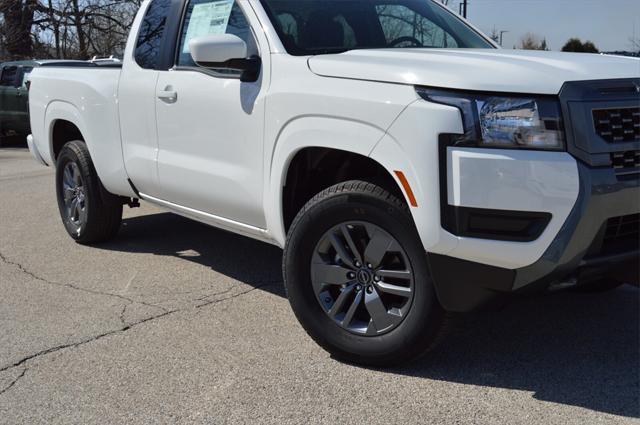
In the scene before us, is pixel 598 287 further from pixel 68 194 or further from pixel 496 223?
pixel 68 194

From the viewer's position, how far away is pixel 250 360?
366 cm

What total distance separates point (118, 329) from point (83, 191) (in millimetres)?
2077

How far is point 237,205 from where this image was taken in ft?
13.8

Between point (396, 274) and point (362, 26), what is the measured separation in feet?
5.36

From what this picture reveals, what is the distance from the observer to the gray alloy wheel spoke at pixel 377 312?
3.45m

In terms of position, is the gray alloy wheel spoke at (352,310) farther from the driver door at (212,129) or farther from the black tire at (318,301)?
the driver door at (212,129)

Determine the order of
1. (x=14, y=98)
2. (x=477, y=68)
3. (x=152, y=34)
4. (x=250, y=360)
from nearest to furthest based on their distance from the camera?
(x=477, y=68), (x=250, y=360), (x=152, y=34), (x=14, y=98)

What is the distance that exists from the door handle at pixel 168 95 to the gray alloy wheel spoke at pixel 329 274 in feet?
4.97

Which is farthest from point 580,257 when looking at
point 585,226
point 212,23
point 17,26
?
point 17,26

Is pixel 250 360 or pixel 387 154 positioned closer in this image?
pixel 387 154

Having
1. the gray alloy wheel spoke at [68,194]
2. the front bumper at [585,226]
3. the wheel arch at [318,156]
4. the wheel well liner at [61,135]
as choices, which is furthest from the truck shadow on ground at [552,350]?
the wheel well liner at [61,135]

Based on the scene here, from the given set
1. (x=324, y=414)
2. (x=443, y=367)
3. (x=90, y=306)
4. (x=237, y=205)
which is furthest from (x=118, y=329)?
(x=443, y=367)

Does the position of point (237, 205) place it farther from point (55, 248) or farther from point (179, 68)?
point (55, 248)

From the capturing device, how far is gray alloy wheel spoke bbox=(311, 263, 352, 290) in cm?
358
